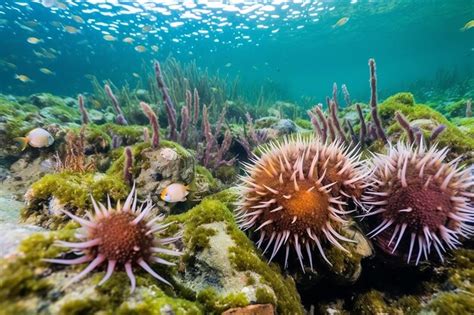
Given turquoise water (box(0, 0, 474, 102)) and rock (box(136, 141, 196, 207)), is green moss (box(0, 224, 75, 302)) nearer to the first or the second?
rock (box(136, 141, 196, 207))

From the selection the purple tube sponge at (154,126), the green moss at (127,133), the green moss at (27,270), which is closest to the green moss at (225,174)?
the green moss at (127,133)

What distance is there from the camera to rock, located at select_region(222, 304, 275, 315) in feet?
6.21

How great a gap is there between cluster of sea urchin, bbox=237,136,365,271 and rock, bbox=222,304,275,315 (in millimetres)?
448

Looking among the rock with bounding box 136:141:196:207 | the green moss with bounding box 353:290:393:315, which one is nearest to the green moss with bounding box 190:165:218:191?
the rock with bounding box 136:141:196:207

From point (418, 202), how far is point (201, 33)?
1238 inches

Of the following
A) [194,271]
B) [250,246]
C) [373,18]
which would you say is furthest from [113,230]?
[373,18]

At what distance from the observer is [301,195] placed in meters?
2.23

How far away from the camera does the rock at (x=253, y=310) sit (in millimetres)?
1894

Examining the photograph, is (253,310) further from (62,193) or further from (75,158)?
(75,158)

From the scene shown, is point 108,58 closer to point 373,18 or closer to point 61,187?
point 373,18

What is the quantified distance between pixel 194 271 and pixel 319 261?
3.90ft

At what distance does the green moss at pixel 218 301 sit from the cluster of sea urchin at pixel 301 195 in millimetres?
460

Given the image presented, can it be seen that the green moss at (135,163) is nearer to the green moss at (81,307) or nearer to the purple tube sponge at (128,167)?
the purple tube sponge at (128,167)

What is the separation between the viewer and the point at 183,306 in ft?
5.58
